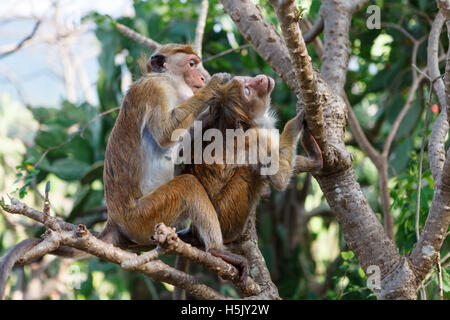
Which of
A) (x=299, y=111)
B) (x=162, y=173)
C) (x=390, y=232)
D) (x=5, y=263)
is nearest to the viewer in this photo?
(x=5, y=263)

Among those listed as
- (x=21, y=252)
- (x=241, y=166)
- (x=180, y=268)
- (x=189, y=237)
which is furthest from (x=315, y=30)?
(x=21, y=252)

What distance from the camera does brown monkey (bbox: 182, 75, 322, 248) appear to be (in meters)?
4.16

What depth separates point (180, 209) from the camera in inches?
154

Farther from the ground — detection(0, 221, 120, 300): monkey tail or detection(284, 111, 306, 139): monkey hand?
detection(284, 111, 306, 139): monkey hand

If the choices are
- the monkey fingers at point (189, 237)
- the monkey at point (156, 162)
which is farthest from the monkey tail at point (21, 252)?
the monkey fingers at point (189, 237)

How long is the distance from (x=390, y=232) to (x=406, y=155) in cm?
124

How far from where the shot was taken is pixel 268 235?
8266 mm

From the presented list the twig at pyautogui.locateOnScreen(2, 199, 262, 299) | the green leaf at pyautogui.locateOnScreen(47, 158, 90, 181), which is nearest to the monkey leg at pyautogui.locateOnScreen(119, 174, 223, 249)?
the twig at pyautogui.locateOnScreen(2, 199, 262, 299)

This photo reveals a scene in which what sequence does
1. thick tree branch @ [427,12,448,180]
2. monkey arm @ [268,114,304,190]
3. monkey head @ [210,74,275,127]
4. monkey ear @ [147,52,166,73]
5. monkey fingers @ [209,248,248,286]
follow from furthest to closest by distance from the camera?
monkey ear @ [147,52,166,73]
monkey head @ [210,74,275,127]
monkey arm @ [268,114,304,190]
thick tree branch @ [427,12,448,180]
monkey fingers @ [209,248,248,286]

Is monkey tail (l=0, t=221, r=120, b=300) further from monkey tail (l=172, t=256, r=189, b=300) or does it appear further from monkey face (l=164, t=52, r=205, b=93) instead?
monkey face (l=164, t=52, r=205, b=93)

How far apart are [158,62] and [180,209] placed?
1.53m

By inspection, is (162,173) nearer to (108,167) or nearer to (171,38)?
(108,167)
